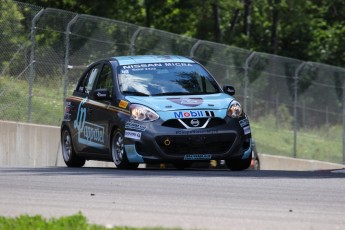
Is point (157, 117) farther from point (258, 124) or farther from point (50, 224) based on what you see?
point (258, 124)

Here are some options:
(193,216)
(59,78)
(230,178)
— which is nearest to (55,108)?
(59,78)

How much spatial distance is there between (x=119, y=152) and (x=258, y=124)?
11.8 m

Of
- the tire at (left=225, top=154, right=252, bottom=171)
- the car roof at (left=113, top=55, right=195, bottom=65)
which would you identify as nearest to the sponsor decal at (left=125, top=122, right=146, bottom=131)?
the tire at (left=225, top=154, right=252, bottom=171)

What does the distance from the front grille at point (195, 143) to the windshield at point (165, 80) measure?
0.97 metres

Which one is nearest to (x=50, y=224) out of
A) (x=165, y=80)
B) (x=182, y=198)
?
(x=182, y=198)

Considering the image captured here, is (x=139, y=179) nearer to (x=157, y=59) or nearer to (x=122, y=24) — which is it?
(x=157, y=59)

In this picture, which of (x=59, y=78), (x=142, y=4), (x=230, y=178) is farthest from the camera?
(x=142, y=4)

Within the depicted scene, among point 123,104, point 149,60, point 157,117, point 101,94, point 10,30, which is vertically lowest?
point 157,117

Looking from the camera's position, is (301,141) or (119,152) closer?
(119,152)

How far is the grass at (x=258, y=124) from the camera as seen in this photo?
24.2m

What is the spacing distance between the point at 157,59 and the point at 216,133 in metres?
2.15

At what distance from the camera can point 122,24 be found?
25281 millimetres

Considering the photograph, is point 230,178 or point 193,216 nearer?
point 193,216

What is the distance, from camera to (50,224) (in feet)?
32.1
